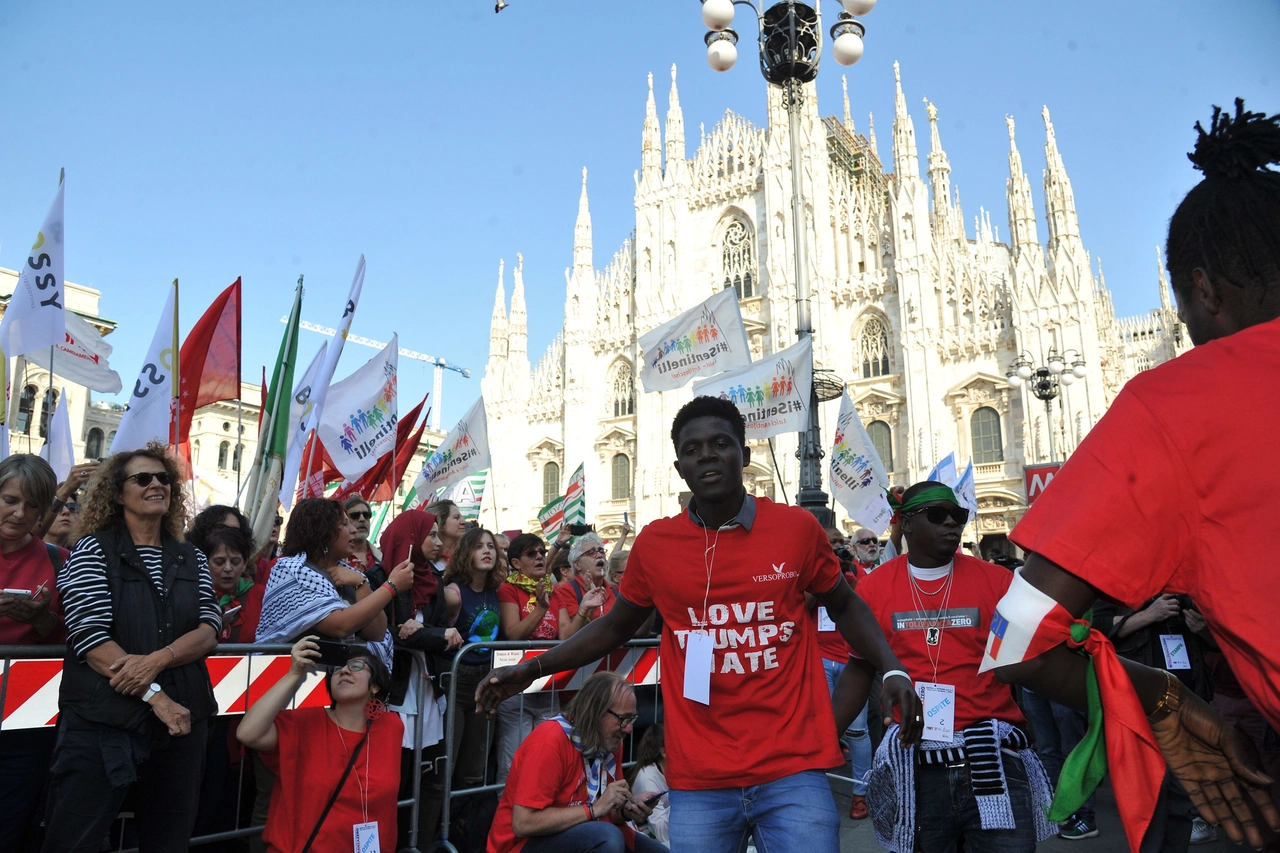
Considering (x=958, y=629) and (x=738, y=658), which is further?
(x=958, y=629)

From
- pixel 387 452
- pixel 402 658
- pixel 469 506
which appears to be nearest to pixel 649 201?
pixel 469 506

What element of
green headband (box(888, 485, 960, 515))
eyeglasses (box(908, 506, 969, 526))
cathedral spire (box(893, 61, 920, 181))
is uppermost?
cathedral spire (box(893, 61, 920, 181))

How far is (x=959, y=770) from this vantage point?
3131 mm

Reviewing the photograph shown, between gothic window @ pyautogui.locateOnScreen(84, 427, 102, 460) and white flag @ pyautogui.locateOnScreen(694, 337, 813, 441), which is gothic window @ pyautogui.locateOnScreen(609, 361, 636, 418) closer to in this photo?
gothic window @ pyautogui.locateOnScreen(84, 427, 102, 460)

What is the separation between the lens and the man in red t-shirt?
2445 millimetres

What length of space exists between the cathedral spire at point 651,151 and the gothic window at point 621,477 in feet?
35.3

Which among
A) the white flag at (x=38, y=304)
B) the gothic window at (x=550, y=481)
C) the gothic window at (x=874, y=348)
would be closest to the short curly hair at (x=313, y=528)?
the white flag at (x=38, y=304)

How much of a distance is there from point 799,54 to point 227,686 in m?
8.83

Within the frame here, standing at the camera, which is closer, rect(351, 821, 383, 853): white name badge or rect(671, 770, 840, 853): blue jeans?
rect(671, 770, 840, 853): blue jeans

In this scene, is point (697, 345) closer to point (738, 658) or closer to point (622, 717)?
point (622, 717)

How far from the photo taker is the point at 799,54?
9.98 metres

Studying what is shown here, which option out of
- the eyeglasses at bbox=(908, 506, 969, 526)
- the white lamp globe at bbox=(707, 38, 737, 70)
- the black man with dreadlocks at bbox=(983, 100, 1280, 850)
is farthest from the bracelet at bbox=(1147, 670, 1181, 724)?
the white lamp globe at bbox=(707, 38, 737, 70)

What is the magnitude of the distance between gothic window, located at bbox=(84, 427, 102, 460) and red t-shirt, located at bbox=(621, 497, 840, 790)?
4009cm

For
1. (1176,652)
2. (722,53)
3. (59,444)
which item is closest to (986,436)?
(722,53)
